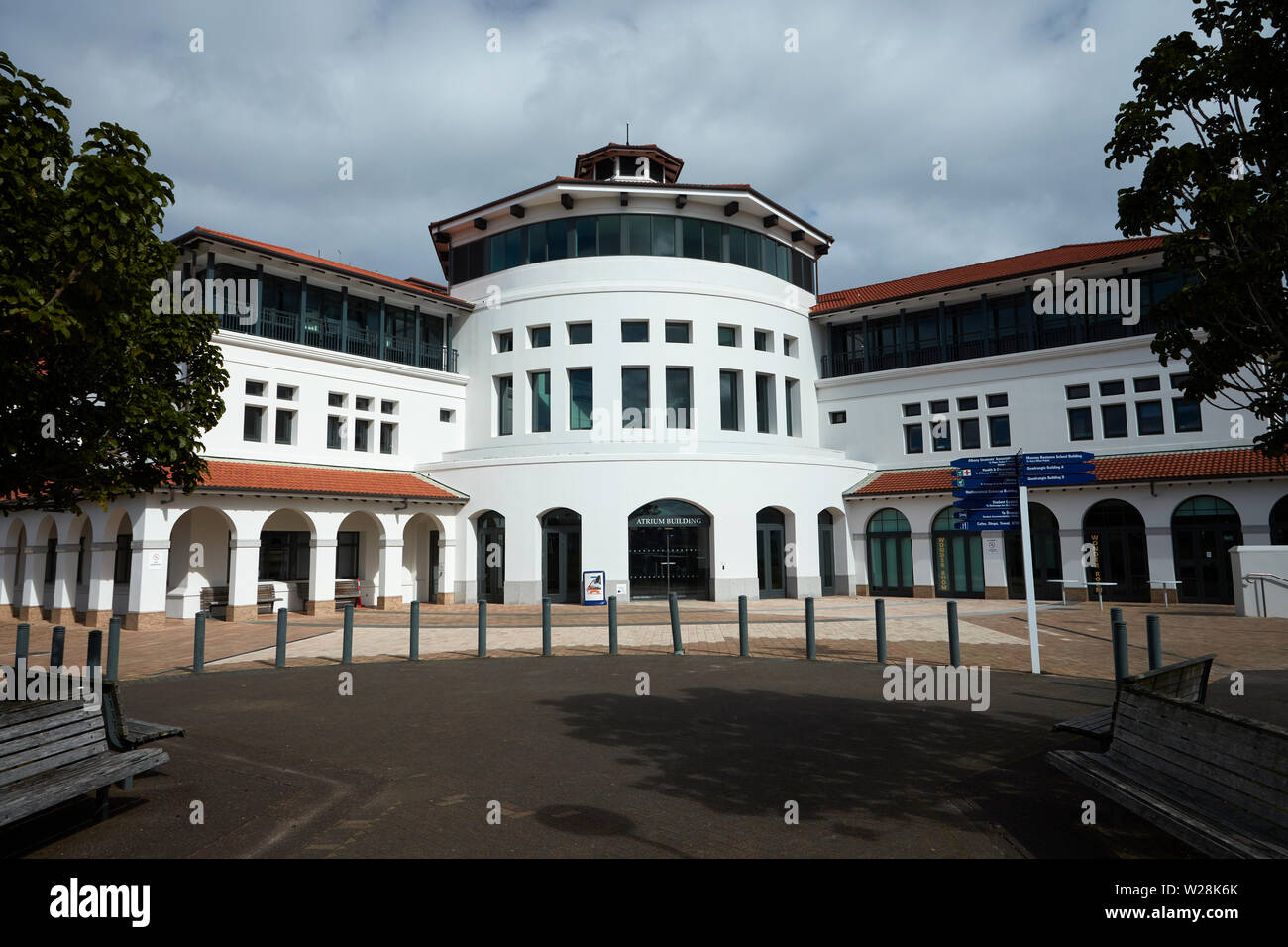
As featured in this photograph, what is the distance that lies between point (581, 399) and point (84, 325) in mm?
22718

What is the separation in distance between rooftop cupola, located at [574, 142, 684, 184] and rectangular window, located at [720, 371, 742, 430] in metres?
10.3

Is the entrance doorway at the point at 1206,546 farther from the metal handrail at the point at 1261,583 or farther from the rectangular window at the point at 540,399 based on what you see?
the rectangular window at the point at 540,399

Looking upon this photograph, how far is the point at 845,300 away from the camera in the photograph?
3428 cm

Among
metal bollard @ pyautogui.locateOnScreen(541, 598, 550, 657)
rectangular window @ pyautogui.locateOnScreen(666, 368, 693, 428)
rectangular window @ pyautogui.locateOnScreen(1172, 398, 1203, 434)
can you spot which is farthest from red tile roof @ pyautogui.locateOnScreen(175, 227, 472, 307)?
rectangular window @ pyautogui.locateOnScreen(1172, 398, 1203, 434)

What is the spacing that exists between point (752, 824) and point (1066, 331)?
28.4 meters

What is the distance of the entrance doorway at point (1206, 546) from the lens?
2352cm

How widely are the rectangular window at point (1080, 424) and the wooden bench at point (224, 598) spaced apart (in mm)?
26970

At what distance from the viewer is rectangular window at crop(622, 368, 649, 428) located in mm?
28281

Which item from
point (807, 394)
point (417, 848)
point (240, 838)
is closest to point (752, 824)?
point (417, 848)

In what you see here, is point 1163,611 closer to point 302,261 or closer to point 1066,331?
point 1066,331

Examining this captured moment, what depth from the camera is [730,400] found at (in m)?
29.5

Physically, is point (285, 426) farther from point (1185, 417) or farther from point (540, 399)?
point (1185, 417)

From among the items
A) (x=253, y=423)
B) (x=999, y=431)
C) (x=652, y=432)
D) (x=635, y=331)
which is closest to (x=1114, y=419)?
(x=999, y=431)

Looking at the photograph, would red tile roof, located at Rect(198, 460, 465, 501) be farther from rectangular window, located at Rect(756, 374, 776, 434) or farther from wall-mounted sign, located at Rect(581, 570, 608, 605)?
rectangular window, located at Rect(756, 374, 776, 434)
